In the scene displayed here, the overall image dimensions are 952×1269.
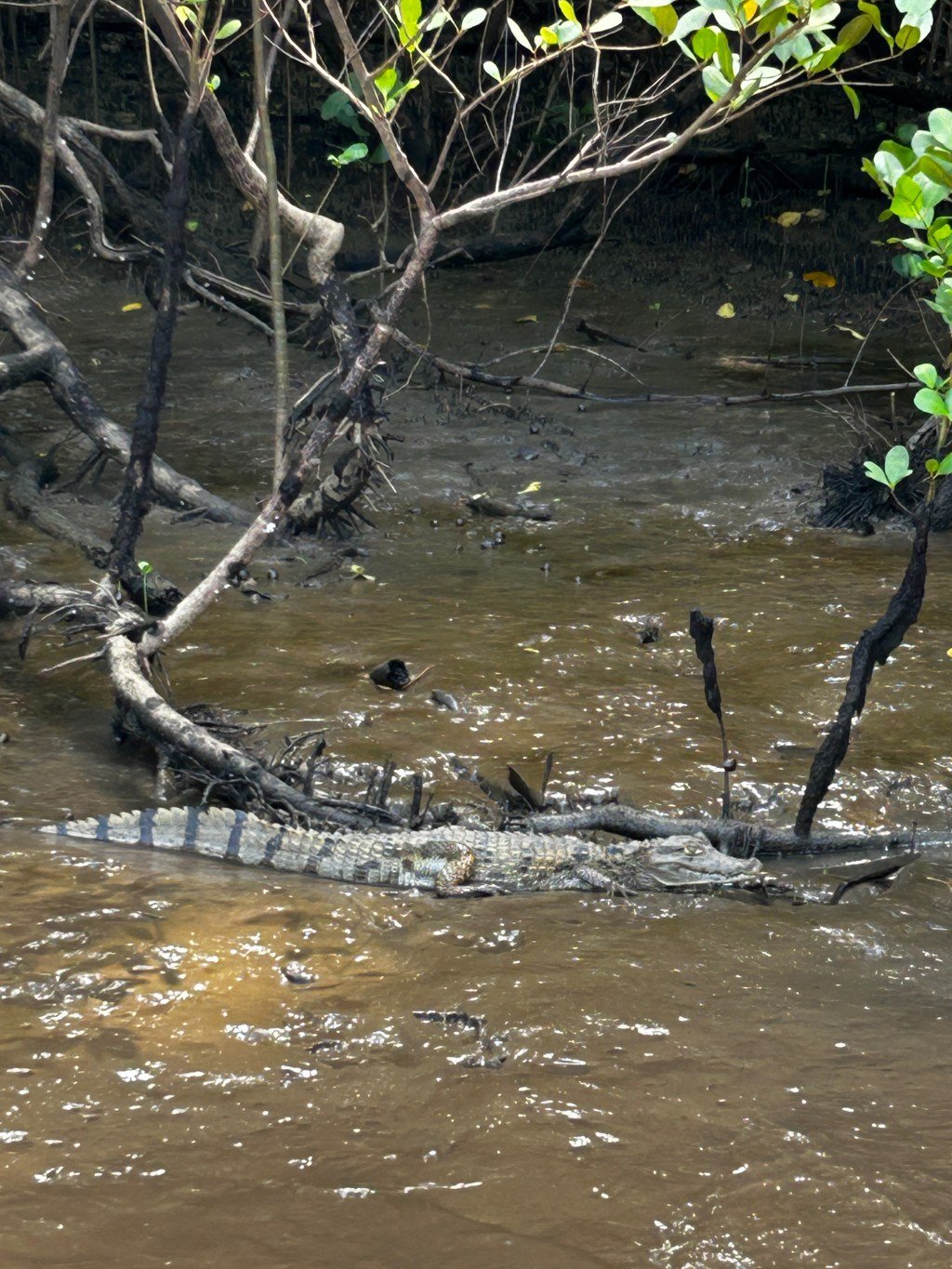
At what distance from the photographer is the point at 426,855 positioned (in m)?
4.04

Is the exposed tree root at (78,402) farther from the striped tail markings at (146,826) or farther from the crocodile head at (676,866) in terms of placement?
the crocodile head at (676,866)

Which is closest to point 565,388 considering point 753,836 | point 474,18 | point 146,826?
point 474,18

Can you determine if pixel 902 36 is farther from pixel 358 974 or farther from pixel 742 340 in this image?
pixel 742 340

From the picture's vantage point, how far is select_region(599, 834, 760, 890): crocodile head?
3898 millimetres

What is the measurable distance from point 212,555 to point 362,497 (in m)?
1.14

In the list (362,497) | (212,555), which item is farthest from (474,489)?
(212,555)

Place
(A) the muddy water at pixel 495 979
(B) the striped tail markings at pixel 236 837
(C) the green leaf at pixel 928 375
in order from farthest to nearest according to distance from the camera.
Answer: (B) the striped tail markings at pixel 236 837
(C) the green leaf at pixel 928 375
(A) the muddy water at pixel 495 979

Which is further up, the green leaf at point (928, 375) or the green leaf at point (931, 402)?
the green leaf at point (928, 375)

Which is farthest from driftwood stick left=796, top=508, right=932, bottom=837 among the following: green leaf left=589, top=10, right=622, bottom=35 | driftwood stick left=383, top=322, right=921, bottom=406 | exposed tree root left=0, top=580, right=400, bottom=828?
driftwood stick left=383, top=322, right=921, bottom=406

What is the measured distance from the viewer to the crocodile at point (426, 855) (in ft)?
12.9

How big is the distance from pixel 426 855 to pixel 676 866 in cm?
77

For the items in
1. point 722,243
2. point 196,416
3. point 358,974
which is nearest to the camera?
point 358,974

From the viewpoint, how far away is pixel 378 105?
4535 mm

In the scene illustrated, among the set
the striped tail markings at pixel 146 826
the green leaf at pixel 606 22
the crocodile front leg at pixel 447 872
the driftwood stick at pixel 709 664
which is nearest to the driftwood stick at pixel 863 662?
the driftwood stick at pixel 709 664
